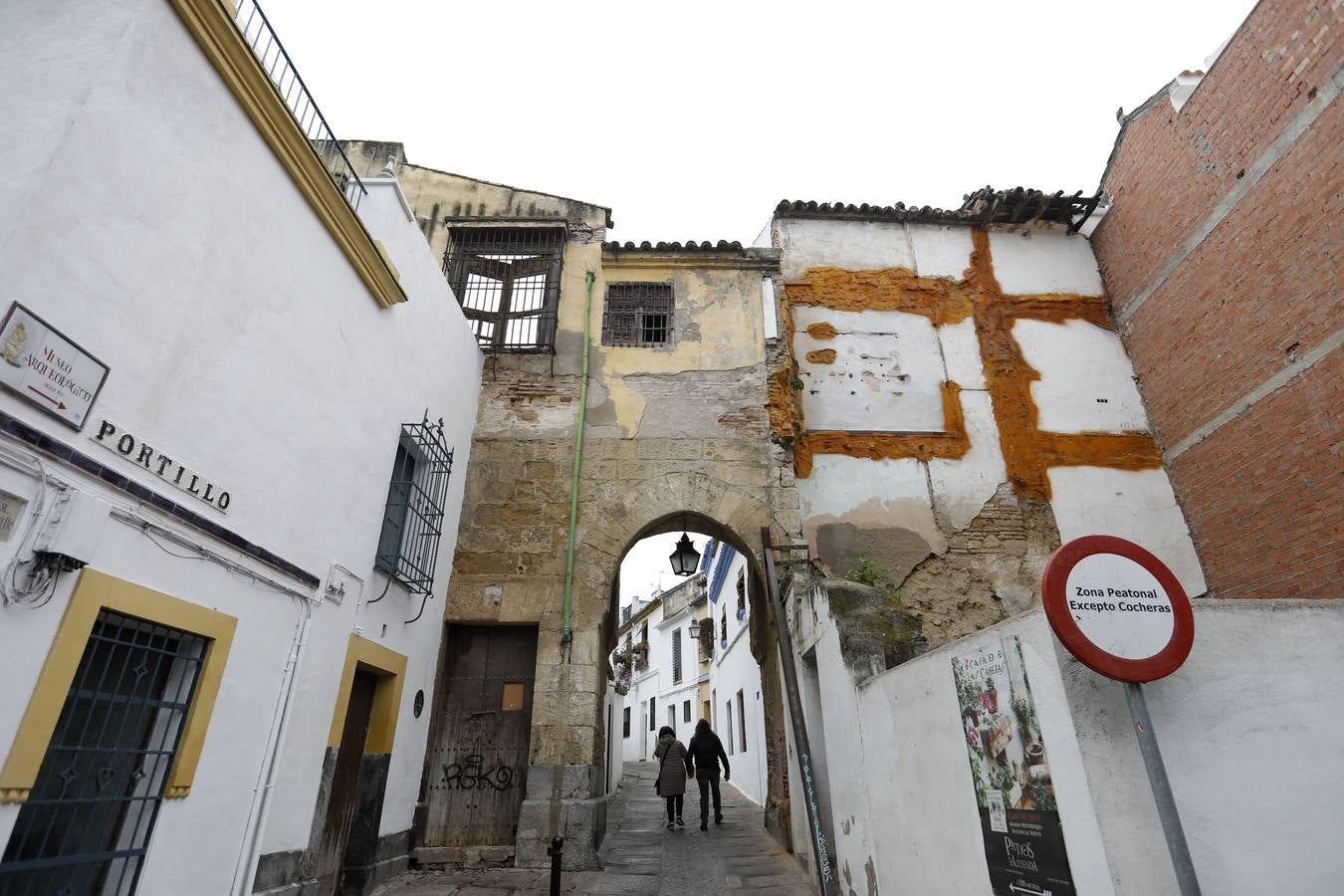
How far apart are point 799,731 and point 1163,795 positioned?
3.82m

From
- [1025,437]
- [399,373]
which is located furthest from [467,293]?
[1025,437]

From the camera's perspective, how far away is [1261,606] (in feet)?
8.86

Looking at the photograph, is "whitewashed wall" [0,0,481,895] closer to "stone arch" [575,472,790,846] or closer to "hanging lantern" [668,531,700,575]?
"stone arch" [575,472,790,846]

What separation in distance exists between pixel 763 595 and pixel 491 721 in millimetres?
3374

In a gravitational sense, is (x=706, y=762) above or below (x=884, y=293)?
below

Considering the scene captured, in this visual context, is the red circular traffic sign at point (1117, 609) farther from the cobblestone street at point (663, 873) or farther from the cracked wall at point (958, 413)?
the cracked wall at point (958, 413)

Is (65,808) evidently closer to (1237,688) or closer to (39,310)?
(39,310)

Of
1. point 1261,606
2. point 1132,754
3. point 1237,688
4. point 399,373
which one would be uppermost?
point 399,373

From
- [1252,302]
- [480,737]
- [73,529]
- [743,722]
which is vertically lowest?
[480,737]

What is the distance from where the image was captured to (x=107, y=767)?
3242 millimetres

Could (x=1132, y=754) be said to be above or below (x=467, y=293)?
below

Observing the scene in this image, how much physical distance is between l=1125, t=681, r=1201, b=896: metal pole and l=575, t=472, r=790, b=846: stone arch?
5.03 meters

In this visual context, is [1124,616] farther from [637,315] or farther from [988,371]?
[637,315]

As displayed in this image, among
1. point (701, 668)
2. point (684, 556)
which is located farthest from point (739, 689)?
point (684, 556)
